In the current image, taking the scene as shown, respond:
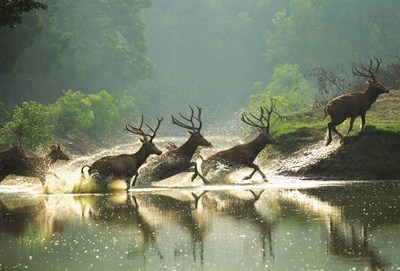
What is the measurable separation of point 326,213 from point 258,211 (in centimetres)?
119

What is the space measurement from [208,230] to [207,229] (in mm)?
102

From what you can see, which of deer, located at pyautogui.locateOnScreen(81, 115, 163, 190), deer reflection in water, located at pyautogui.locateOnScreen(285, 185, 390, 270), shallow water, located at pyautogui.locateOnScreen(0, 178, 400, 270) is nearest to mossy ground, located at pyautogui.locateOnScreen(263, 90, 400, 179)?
shallow water, located at pyautogui.locateOnScreen(0, 178, 400, 270)

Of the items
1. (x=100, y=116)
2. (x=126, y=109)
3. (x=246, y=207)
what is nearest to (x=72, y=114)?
(x=100, y=116)

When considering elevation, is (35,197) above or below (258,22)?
below

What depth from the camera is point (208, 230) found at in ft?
37.4

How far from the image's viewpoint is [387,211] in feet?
41.5

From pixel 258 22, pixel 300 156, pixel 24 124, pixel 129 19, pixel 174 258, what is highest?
pixel 258 22

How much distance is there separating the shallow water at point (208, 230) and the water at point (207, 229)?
0.01m

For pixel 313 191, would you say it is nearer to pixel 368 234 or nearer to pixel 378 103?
pixel 368 234

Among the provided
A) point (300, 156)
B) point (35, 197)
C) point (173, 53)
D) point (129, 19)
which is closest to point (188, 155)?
point (300, 156)

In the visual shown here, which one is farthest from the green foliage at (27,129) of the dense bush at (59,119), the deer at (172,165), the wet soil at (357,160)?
the wet soil at (357,160)

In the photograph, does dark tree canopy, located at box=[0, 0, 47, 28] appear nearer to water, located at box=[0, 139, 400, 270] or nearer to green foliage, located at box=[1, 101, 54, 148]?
water, located at box=[0, 139, 400, 270]

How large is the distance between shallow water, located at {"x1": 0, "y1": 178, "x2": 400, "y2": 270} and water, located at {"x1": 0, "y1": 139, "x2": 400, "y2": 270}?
1cm

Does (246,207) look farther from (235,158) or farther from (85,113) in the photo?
(85,113)
